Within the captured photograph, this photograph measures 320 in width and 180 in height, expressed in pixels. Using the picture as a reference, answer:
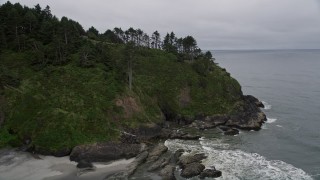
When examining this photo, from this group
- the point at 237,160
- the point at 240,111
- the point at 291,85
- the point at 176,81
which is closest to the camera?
the point at 237,160

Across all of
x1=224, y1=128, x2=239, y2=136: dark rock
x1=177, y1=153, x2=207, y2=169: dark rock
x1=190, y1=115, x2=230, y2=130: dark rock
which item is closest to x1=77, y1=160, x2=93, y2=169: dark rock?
x1=177, y1=153, x2=207, y2=169: dark rock

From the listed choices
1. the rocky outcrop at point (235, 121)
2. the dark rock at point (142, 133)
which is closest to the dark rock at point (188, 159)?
the dark rock at point (142, 133)

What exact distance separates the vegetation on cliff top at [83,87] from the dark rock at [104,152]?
85.3 inches

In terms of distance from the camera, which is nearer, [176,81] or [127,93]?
[127,93]

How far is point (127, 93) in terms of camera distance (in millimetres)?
84812

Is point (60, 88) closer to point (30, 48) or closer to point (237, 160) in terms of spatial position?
point (30, 48)

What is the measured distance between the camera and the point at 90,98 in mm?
79062

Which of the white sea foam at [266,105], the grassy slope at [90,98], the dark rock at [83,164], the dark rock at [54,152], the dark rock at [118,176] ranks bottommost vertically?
the dark rock at [118,176]

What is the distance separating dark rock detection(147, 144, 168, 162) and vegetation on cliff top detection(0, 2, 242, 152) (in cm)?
927

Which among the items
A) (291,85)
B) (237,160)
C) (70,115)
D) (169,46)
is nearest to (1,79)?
(70,115)

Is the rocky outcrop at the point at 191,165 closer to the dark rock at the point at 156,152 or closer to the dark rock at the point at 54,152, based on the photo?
the dark rock at the point at 156,152

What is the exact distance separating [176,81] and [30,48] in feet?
149

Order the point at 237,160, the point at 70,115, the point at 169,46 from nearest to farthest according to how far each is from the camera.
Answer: the point at 237,160
the point at 70,115
the point at 169,46

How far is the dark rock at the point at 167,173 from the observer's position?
56344 millimetres
